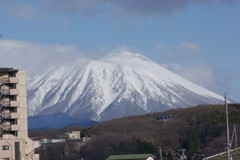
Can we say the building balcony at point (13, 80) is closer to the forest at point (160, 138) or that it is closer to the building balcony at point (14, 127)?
the building balcony at point (14, 127)

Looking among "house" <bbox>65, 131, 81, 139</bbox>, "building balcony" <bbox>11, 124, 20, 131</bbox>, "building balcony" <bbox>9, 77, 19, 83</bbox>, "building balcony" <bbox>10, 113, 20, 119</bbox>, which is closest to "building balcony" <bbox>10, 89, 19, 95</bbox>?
"building balcony" <bbox>9, 77, 19, 83</bbox>

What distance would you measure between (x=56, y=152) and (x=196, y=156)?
49.0 ft

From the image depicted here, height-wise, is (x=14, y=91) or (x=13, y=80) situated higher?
(x=13, y=80)

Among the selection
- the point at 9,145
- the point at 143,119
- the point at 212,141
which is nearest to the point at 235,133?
the point at 212,141

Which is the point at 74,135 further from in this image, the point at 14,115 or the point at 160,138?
the point at 14,115

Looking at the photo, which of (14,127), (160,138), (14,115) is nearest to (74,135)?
(160,138)

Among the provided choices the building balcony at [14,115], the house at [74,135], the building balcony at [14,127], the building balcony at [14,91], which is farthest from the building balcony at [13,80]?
the house at [74,135]

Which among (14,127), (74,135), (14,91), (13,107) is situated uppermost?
(74,135)

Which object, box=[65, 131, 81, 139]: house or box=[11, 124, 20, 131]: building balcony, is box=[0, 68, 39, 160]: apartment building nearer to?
box=[11, 124, 20, 131]: building balcony

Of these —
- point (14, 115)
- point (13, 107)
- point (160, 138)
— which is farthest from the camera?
point (160, 138)

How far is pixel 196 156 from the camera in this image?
82.5 meters

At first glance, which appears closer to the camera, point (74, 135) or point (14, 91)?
point (14, 91)

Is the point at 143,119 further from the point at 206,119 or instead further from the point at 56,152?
the point at 56,152

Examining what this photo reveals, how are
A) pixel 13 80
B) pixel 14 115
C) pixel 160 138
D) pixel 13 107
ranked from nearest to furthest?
pixel 14 115 < pixel 13 107 < pixel 13 80 < pixel 160 138
